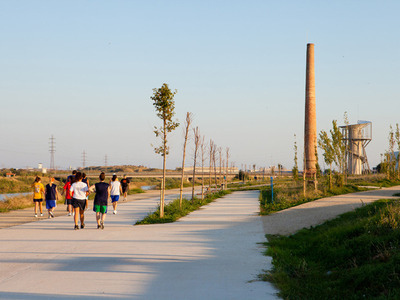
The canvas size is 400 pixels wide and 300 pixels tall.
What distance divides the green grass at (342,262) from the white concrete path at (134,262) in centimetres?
46

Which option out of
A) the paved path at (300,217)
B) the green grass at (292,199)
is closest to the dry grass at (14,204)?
the green grass at (292,199)

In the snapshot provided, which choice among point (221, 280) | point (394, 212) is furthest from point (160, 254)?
point (394, 212)

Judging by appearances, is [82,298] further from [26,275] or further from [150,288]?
[26,275]

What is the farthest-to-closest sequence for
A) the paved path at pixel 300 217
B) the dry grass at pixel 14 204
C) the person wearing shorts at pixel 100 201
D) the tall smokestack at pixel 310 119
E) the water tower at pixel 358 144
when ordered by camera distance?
the water tower at pixel 358 144
the tall smokestack at pixel 310 119
the dry grass at pixel 14 204
the person wearing shorts at pixel 100 201
the paved path at pixel 300 217

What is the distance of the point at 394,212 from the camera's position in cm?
1076

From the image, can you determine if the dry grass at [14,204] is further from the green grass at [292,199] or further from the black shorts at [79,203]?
the green grass at [292,199]

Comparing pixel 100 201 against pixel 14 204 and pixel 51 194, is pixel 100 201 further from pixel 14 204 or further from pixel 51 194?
pixel 14 204

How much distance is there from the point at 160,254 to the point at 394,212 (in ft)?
18.8

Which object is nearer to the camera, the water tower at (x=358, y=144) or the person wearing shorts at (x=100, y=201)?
the person wearing shorts at (x=100, y=201)

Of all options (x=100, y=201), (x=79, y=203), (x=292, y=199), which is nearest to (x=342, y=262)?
(x=100, y=201)

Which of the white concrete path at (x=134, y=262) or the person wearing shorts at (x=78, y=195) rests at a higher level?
the person wearing shorts at (x=78, y=195)

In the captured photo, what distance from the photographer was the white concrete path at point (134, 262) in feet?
21.5

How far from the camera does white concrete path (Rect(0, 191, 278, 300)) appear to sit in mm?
6559

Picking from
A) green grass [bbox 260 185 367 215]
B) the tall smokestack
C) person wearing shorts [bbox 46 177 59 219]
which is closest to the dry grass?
person wearing shorts [bbox 46 177 59 219]
